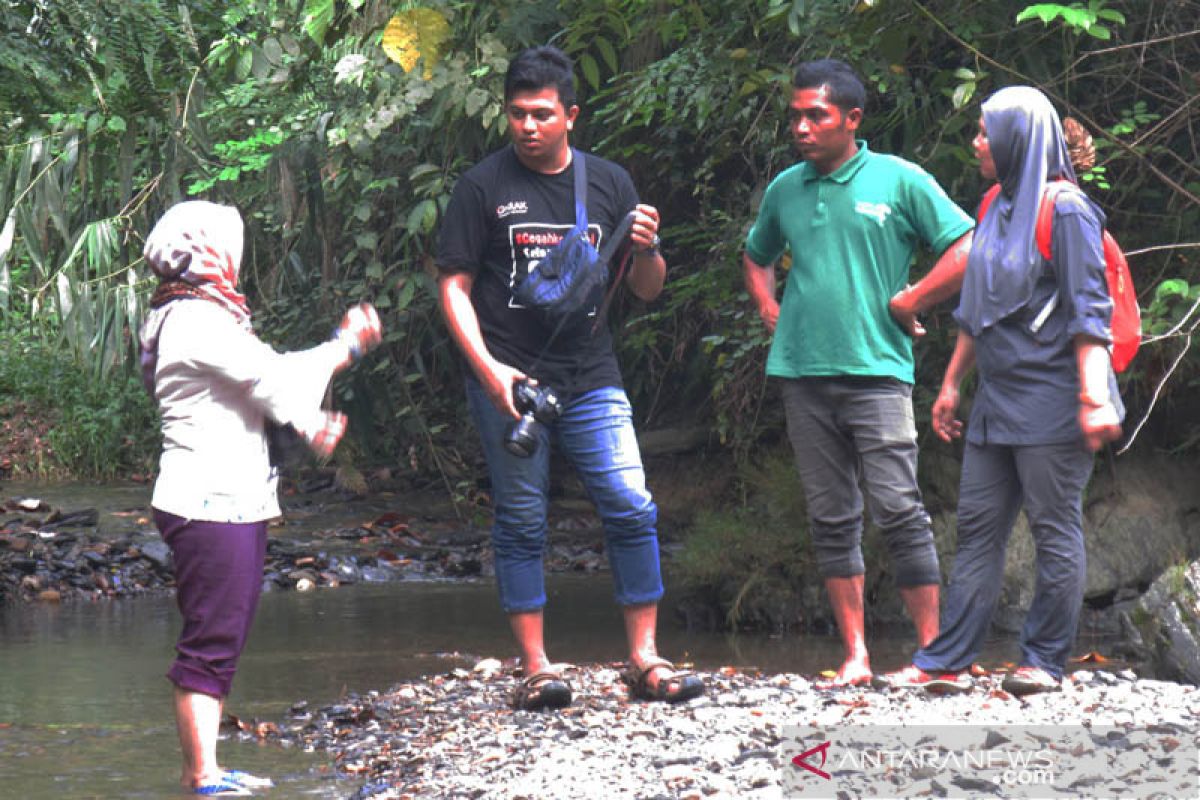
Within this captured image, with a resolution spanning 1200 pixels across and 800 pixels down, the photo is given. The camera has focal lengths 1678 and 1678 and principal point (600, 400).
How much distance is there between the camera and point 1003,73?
8445mm

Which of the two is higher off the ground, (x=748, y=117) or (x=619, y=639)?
(x=748, y=117)

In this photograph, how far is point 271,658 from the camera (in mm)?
8070

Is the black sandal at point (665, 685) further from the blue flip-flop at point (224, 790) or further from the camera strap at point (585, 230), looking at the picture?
the blue flip-flop at point (224, 790)

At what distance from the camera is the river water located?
5.59 metres

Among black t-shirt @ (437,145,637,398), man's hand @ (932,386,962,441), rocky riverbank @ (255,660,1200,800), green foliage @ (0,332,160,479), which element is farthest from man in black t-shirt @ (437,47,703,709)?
green foliage @ (0,332,160,479)

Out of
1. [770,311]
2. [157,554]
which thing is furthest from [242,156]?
[770,311]

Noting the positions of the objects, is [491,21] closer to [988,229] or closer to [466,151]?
[466,151]

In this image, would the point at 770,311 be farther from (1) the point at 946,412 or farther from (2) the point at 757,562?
(2) the point at 757,562

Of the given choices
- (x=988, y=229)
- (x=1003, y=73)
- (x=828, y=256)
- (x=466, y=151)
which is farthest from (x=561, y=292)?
(x=466, y=151)

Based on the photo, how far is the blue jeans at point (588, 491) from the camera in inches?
226

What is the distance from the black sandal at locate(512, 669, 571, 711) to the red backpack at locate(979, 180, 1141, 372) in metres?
2.00

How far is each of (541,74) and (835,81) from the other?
1.08 metres

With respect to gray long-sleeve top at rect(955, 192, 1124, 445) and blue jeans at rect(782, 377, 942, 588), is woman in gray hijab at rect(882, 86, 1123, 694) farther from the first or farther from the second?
blue jeans at rect(782, 377, 942, 588)

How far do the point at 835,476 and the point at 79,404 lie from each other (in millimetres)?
13126
